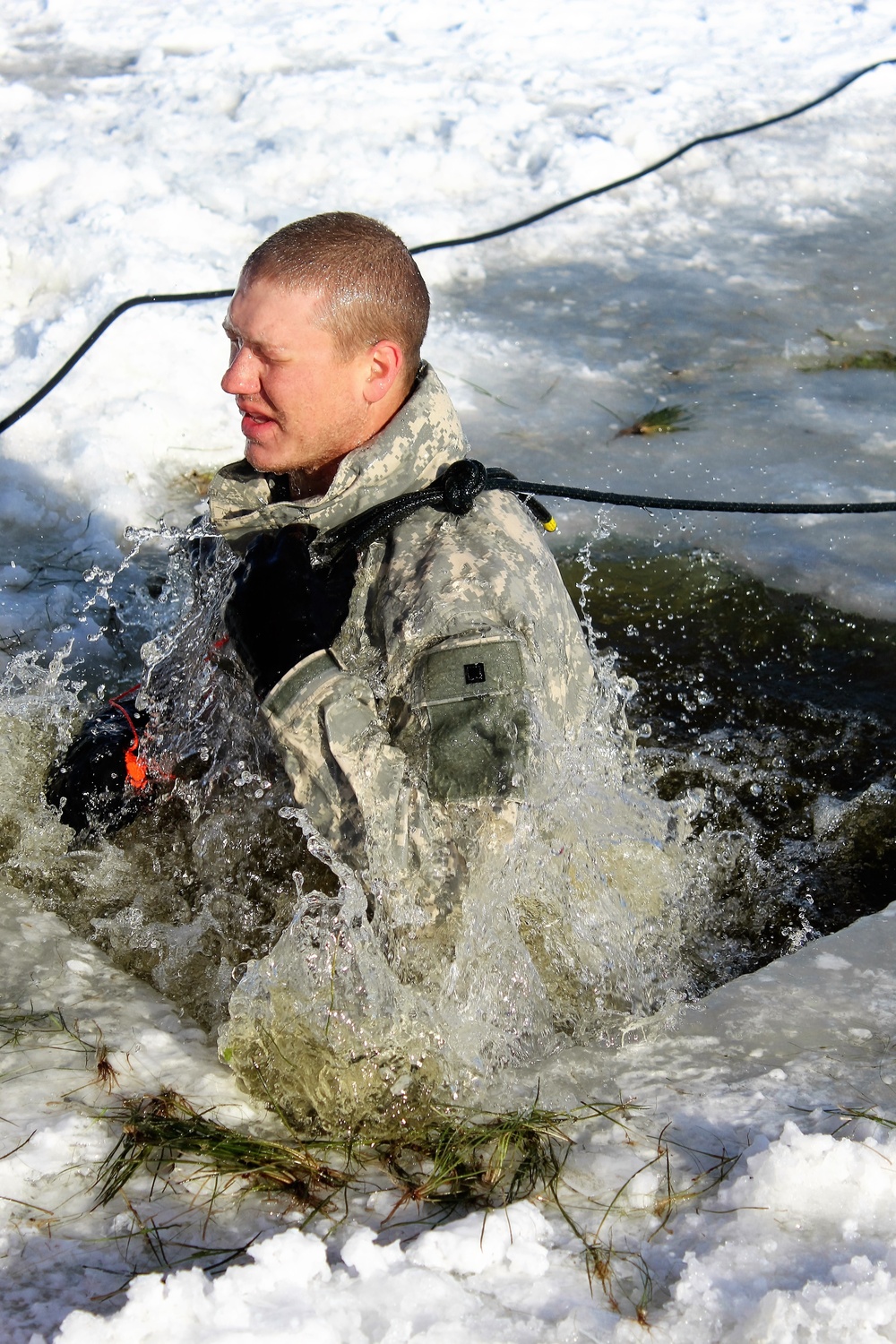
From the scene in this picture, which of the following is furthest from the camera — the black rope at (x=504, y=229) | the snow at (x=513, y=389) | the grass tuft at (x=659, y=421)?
the grass tuft at (x=659, y=421)

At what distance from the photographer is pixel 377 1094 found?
2158mm

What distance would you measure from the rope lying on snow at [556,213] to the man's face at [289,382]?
35 centimetres

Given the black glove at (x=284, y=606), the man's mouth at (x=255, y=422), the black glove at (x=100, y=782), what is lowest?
the black glove at (x=100, y=782)

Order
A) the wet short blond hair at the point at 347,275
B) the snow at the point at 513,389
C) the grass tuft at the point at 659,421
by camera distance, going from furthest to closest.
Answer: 1. the grass tuft at the point at 659,421
2. the wet short blond hair at the point at 347,275
3. the snow at the point at 513,389

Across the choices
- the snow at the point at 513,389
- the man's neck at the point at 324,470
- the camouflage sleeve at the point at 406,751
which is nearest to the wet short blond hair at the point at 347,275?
the man's neck at the point at 324,470

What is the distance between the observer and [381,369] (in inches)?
102

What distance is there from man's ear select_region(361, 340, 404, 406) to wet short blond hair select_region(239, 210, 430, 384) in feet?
0.05

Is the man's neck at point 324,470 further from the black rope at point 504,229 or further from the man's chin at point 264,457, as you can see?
the black rope at point 504,229

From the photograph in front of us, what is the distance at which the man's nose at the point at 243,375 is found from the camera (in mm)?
2543

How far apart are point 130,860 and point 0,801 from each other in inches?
14.3

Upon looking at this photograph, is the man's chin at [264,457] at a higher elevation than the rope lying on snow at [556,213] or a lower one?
higher

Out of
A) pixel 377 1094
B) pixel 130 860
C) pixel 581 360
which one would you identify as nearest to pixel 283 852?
pixel 130 860

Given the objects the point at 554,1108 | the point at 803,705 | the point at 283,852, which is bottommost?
the point at 803,705

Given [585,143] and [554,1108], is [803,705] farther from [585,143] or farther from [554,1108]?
[585,143]
